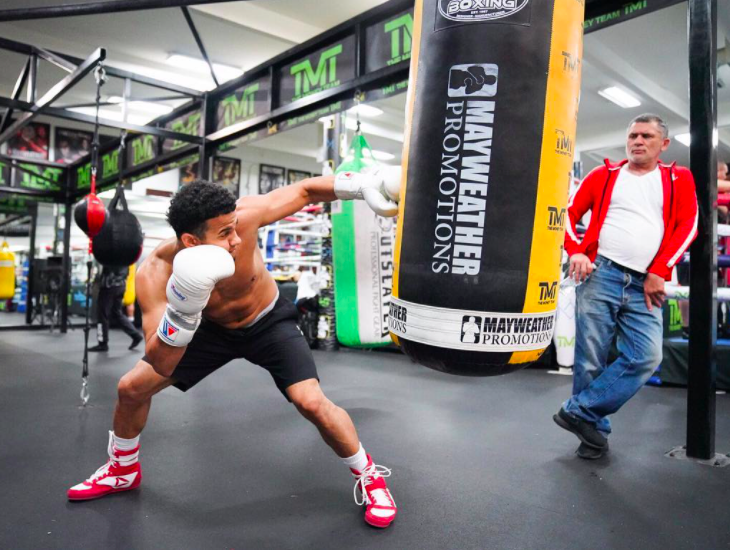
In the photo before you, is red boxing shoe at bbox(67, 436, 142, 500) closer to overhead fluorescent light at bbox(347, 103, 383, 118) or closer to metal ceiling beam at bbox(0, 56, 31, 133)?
metal ceiling beam at bbox(0, 56, 31, 133)

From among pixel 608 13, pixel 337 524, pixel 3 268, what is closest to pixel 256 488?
pixel 337 524

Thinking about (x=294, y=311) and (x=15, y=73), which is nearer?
(x=294, y=311)

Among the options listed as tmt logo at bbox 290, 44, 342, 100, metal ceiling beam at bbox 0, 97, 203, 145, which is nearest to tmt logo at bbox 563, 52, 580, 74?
tmt logo at bbox 290, 44, 342, 100

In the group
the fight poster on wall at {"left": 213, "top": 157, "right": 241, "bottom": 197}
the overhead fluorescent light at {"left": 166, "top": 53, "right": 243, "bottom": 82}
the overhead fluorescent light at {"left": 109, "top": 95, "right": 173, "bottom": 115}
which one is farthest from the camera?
the fight poster on wall at {"left": 213, "top": 157, "right": 241, "bottom": 197}

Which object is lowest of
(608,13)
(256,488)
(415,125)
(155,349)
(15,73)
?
(256,488)

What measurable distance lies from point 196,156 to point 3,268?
24.0ft

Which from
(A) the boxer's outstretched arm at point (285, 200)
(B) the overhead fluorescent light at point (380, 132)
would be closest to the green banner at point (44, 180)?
(B) the overhead fluorescent light at point (380, 132)

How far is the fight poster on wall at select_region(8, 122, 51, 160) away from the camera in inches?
330

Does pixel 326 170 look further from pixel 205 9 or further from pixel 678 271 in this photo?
pixel 678 271

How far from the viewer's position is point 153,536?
5.32ft

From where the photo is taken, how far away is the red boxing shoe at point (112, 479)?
1.90 meters

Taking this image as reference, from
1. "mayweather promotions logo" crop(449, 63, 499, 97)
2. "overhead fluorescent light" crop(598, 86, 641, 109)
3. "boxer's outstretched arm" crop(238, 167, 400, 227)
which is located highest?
"overhead fluorescent light" crop(598, 86, 641, 109)

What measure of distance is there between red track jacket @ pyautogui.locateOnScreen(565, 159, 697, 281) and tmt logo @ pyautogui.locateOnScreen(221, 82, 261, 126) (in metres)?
2.87

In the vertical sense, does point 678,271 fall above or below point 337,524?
above
